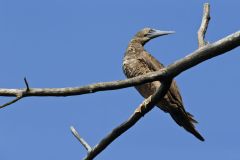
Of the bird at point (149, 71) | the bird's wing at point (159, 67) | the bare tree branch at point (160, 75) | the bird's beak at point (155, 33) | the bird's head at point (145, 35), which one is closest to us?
the bare tree branch at point (160, 75)

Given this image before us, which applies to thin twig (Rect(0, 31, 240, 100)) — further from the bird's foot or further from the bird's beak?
the bird's beak

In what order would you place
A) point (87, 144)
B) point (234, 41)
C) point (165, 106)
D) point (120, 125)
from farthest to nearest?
1. point (165, 106)
2. point (87, 144)
3. point (120, 125)
4. point (234, 41)

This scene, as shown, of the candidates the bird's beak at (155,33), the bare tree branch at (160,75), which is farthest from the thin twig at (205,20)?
the bird's beak at (155,33)

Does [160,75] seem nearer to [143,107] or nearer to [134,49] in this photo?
[143,107]

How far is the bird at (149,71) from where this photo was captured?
8.75 meters

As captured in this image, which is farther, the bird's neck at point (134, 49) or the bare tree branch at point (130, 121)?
the bird's neck at point (134, 49)

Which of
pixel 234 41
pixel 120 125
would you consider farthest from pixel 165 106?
pixel 234 41

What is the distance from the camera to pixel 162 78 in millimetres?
5539

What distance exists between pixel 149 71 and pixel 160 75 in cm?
411

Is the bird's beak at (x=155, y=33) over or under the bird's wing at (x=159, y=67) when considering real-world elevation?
over

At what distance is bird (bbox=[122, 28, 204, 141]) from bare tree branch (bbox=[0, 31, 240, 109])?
2635 millimetres

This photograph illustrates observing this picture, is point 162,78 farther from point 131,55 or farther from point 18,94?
point 131,55

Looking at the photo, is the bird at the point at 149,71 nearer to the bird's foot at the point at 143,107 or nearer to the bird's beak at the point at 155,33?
the bird's beak at the point at 155,33

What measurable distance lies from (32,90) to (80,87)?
0.40 m
